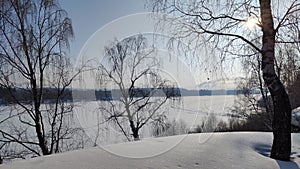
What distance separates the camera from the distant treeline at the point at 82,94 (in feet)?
26.7

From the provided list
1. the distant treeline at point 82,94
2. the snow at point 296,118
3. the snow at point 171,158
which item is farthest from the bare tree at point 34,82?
the snow at point 296,118

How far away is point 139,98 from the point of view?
46.9 feet

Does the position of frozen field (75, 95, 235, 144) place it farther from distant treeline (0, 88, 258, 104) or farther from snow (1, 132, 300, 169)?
snow (1, 132, 300, 169)

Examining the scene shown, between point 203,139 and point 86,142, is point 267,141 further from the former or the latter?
point 86,142

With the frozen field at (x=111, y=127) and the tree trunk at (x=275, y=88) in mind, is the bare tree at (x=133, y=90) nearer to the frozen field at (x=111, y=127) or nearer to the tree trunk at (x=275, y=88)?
the frozen field at (x=111, y=127)

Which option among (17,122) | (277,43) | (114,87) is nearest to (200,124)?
(114,87)

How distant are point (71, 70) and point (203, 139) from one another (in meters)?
6.20

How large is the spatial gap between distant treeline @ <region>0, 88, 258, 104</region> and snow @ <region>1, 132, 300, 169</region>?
2.66 meters

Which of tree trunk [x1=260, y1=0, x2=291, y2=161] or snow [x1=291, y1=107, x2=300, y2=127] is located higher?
tree trunk [x1=260, y1=0, x2=291, y2=161]

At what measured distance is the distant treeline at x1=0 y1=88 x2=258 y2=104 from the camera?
26.7 ft

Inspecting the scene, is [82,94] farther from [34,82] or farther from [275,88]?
[275,88]

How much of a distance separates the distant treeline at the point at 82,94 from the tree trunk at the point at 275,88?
2.18m

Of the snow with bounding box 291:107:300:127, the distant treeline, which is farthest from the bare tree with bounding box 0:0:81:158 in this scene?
the snow with bounding box 291:107:300:127

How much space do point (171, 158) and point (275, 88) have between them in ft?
7.86
